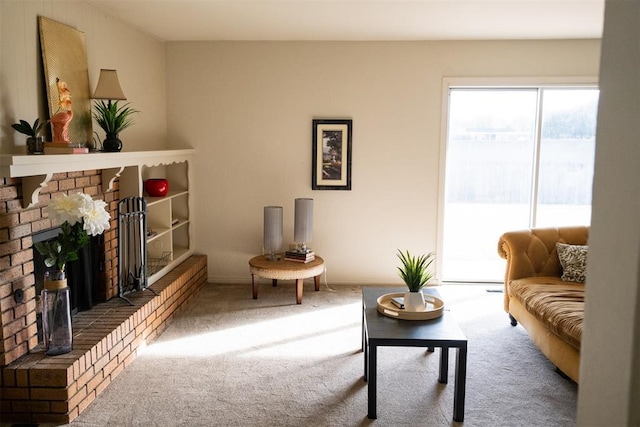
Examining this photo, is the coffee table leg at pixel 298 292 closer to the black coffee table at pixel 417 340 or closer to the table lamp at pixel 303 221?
the table lamp at pixel 303 221

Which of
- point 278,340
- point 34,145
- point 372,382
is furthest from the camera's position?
point 278,340

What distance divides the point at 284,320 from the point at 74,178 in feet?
6.22

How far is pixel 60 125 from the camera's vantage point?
9.48ft

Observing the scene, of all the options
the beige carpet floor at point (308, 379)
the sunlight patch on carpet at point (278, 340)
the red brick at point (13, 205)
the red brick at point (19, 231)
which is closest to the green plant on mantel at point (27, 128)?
the red brick at point (13, 205)

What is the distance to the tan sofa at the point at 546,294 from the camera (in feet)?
9.86

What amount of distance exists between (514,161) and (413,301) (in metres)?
2.77

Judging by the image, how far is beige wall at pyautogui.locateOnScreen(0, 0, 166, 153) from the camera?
8.80 ft

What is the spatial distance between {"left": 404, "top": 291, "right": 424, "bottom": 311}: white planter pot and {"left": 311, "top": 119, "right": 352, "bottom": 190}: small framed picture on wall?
2252 mm

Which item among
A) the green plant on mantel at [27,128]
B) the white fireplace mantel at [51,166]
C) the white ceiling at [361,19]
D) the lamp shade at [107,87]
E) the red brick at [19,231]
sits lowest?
the red brick at [19,231]

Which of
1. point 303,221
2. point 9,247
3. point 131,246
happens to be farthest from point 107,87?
point 303,221

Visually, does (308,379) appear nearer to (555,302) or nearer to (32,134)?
(555,302)

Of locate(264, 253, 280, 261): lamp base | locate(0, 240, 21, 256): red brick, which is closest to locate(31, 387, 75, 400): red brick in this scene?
locate(0, 240, 21, 256): red brick

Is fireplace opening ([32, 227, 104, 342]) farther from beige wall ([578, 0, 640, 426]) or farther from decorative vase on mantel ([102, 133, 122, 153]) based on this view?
beige wall ([578, 0, 640, 426])

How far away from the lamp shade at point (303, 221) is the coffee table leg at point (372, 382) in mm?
2248
